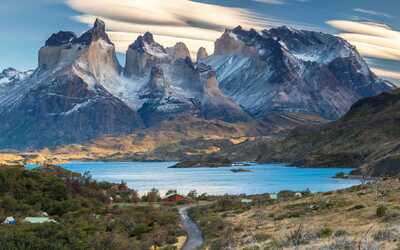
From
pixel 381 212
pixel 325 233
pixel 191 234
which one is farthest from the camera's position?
pixel 191 234

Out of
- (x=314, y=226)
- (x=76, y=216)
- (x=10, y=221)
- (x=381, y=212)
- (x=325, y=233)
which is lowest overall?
(x=76, y=216)

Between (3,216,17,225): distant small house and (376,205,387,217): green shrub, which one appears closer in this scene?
(376,205,387,217): green shrub

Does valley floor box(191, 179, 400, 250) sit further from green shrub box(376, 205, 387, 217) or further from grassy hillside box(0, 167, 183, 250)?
grassy hillside box(0, 167, 183, 250)

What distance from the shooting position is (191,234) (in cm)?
5825

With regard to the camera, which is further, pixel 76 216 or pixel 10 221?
pixel 76 216

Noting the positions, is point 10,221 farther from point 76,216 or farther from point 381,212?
point 381,212

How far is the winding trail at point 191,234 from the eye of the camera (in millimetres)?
50509

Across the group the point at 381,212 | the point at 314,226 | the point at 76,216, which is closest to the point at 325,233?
the point at 314,226

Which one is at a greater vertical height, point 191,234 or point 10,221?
point 191,234

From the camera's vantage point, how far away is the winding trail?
166ft

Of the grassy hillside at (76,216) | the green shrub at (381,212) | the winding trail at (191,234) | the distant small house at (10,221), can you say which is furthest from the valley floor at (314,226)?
the distant small house at (10,221)

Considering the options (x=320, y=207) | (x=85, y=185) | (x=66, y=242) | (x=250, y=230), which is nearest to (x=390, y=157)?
(x=85, y=185)

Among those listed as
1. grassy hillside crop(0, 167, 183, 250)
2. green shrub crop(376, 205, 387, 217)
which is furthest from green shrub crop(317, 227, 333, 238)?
grassy hillside crop(0, 167, 183, 250)

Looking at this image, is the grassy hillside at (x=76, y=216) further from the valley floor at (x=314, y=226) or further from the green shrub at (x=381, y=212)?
the green shrub at (x=381, y=212)
